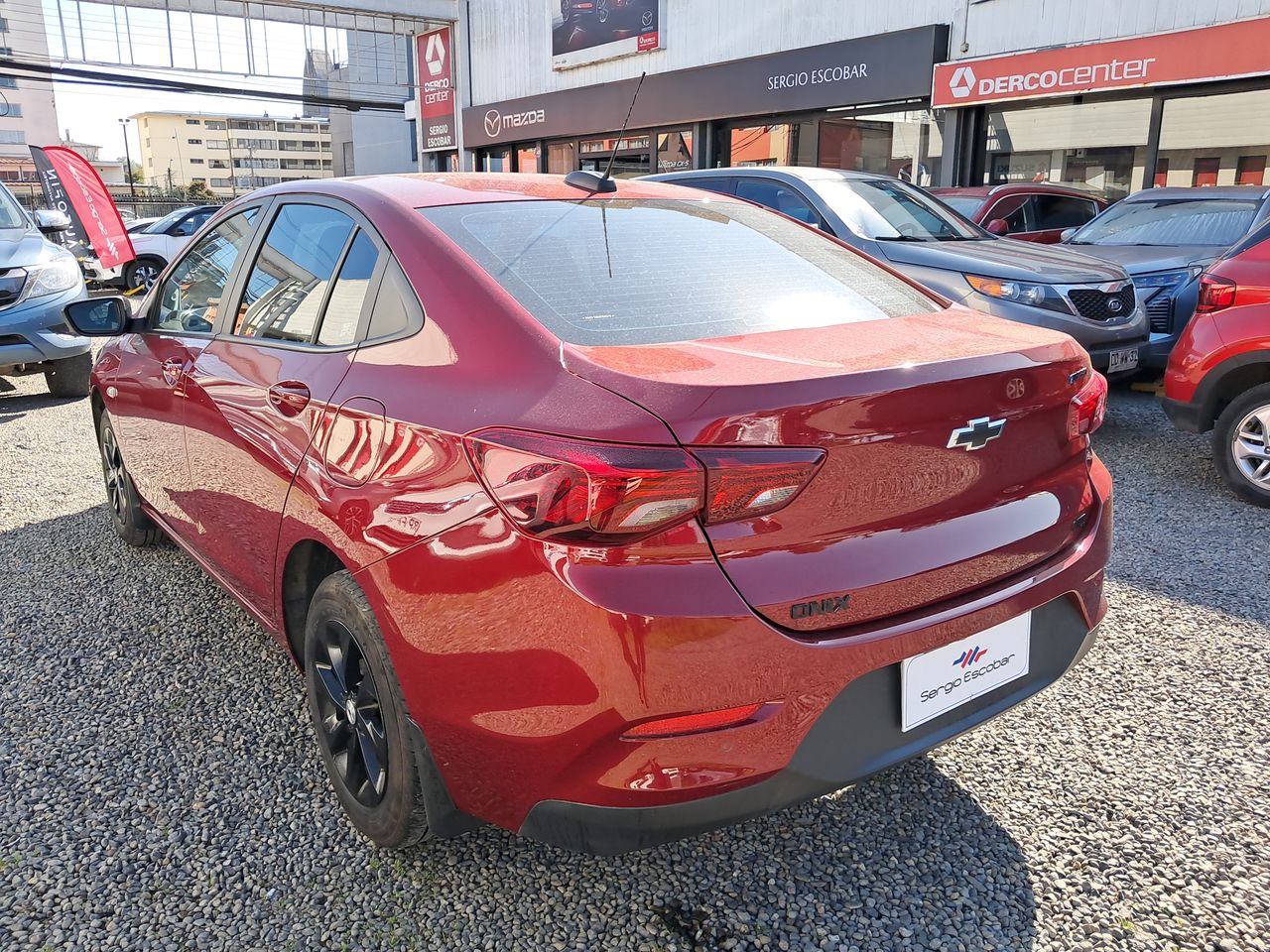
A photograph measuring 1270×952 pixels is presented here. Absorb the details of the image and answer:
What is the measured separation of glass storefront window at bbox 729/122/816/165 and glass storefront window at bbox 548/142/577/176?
5555 mm

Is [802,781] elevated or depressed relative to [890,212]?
depressed

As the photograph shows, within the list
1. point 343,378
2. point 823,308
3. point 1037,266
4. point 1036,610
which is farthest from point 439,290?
point 1037,266

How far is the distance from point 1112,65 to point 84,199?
13.1m

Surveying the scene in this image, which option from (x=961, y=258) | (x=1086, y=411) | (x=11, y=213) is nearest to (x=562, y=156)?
(x=11, y=213)

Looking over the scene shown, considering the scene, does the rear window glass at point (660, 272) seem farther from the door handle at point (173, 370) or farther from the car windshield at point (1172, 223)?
the car windshield at point (1172, 223)

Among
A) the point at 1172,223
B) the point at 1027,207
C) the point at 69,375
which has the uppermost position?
the point at 1027,207

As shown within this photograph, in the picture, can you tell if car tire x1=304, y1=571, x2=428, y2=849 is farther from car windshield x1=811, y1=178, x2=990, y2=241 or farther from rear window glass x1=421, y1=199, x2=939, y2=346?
car windshield x1=811, y1=178, x2=990, y2=241

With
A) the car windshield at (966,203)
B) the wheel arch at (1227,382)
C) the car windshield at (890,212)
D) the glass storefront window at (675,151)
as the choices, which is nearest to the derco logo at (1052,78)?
the car windshield at (966,203)

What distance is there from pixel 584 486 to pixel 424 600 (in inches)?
18.1

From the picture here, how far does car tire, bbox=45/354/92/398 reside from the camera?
806cm

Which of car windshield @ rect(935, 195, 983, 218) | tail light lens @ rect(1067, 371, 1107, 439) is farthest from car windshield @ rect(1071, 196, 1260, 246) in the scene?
tail light lens @ rect(1067, 371, 1107, 439)

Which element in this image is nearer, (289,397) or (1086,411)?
(1086,411)

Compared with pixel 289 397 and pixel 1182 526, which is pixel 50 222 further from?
pixel 1182 526

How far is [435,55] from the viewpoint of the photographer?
87.8ft
